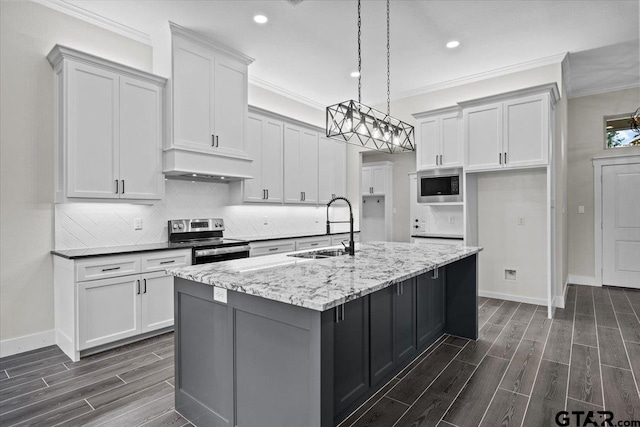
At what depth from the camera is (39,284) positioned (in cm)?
321

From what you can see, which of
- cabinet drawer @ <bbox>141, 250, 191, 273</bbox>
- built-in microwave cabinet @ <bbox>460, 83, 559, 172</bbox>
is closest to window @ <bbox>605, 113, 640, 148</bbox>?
built-in microwave cabinet @ <bbox>460, 83, 559, 172</bbox>

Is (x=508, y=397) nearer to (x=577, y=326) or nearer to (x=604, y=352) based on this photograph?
(x=604, y=352)

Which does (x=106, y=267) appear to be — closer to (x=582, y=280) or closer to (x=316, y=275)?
(x=316, y=275)

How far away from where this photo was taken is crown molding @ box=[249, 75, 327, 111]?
5.09m

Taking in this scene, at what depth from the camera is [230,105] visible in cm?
419

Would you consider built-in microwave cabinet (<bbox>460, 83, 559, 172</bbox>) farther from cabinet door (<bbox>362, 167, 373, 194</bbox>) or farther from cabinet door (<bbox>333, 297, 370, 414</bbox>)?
cabinet door (<bbox>333, 297, 370, 414</bbox>)

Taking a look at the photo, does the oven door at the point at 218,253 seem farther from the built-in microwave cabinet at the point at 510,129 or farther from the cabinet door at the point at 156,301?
the built-in microwave cabinet at the point at 510,129

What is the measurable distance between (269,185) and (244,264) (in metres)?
2.79

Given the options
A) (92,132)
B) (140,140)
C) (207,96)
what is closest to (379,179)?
(207,96)

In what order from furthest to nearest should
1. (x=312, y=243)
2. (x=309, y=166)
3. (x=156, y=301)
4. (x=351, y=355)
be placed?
(x=309, y=166) → (x=312, y=243) → (x=156, y=301) → (x=351, y=355)

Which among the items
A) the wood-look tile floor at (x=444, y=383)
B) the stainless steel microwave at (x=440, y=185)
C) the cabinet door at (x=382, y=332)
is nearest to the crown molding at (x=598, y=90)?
the stainless steel microwave at (x=440, y=185)

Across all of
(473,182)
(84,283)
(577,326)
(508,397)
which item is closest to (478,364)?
(508,397)

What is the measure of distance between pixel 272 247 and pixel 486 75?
397 cm

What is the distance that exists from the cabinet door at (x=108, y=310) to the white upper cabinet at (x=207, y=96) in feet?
5.02
